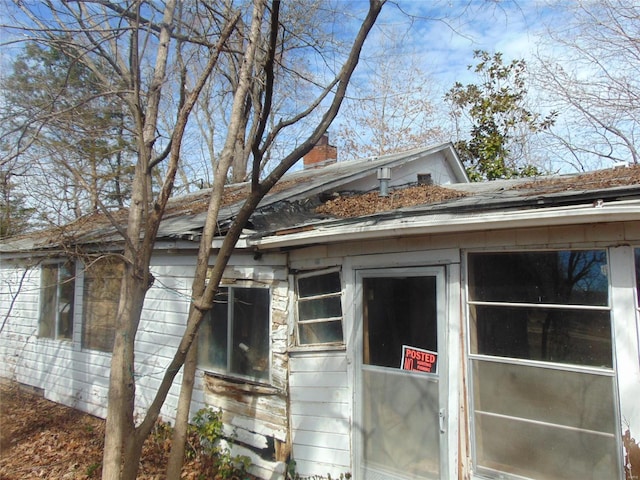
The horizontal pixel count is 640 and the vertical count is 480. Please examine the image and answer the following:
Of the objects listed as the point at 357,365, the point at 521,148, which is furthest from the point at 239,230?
the point at 521,148

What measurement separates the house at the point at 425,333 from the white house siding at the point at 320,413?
0.06ft

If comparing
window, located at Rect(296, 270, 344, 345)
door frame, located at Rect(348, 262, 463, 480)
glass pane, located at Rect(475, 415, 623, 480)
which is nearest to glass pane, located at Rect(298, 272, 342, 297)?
window, located at Rect(296, 270, 344, 345)

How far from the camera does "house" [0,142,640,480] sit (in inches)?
147

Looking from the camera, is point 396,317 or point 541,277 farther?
point 396,317

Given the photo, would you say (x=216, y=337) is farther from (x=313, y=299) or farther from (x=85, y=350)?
(x=85, y=350)

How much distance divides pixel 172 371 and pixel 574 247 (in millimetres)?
3512

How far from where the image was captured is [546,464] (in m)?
3.93

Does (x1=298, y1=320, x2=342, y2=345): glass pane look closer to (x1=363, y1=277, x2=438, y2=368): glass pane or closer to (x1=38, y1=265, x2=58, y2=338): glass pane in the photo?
(x1=363, y1=277, x2=438, y2=368): glass pane

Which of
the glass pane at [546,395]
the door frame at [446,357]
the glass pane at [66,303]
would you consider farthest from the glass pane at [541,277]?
the glass pane at [66,303]

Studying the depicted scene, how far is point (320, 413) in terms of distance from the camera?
17.9 feet

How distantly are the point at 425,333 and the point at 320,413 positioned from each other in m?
1.64

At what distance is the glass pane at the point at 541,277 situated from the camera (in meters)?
3.84

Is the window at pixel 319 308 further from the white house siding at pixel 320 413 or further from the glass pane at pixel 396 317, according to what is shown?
the glass pane at pixel 396 317

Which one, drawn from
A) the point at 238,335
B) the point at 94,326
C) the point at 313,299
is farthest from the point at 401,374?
the point at 94,326
